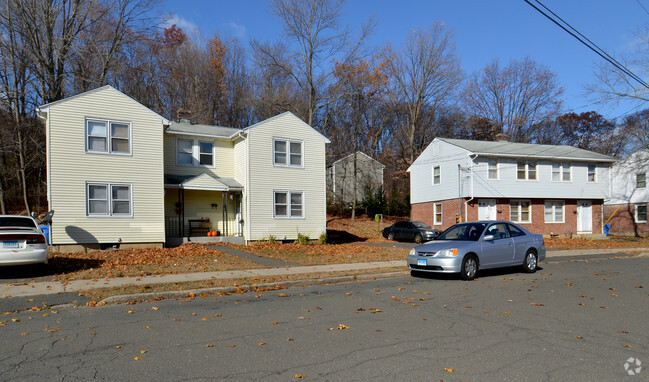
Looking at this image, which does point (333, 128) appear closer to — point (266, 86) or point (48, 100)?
point (266, 86)

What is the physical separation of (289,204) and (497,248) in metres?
12.7

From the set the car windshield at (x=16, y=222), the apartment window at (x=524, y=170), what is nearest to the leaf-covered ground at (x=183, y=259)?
the car windshield at (x=16, y=222)

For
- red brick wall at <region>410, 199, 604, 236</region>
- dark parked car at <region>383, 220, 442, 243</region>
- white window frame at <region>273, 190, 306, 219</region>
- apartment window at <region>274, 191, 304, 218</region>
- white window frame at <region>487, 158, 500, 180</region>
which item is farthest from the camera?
red brick wall at <region>410, 199, 604, 236</region>

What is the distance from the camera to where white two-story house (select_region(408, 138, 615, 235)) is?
1198 inches

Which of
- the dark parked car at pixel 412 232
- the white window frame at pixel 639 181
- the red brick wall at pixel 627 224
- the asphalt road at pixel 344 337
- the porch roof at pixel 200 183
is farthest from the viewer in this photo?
the red brick wall at pixel 627 224

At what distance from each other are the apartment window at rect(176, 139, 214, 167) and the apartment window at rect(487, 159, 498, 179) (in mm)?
18003

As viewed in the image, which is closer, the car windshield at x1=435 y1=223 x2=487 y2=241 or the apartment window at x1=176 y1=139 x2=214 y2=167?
the car windshield at x1=435 y1=223 x2=487 y2=241

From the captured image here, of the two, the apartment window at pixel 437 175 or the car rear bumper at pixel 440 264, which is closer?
the car rear bumper at pixel 440 264

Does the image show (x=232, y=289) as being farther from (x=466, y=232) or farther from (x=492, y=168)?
(x=492, y=168)

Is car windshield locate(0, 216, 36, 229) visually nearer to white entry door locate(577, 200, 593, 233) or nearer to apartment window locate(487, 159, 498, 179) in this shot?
apartment window locate(487, 159, 498, 179)

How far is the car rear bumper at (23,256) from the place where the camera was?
11.4 metres

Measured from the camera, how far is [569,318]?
747 cm

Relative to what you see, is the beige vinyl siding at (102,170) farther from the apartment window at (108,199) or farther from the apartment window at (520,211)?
the apartment window at (520,211)

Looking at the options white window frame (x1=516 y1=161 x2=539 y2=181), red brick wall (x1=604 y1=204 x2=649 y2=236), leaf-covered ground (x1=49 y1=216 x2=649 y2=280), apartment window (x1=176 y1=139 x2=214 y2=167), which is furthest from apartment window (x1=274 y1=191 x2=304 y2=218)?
red brick wall (x1=604 y1=204 x2=649 y2=236)
